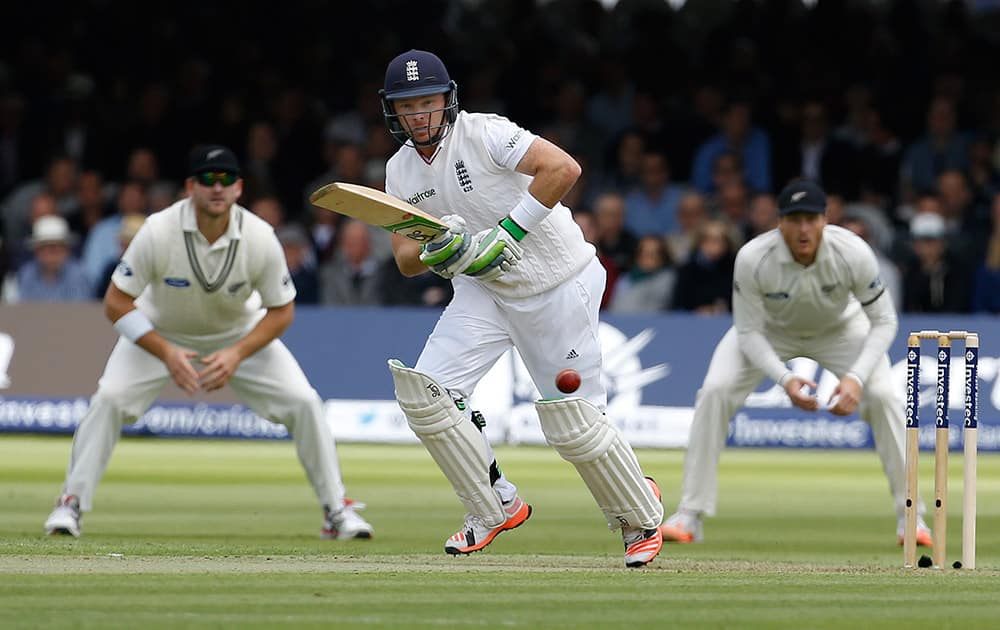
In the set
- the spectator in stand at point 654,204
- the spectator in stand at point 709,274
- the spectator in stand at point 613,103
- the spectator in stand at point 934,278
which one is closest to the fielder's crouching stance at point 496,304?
the spectator in stand at point 709,274

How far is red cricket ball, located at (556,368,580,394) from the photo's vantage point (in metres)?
7.22

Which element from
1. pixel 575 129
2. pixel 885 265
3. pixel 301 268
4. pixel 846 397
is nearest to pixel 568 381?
pixel 846 397

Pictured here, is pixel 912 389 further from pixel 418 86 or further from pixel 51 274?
pixel 51 274

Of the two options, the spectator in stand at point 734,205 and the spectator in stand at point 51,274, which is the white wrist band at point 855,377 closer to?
the spectator in stand at point 734,205

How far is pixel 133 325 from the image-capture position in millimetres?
8891

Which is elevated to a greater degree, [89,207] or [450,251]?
[89,207]

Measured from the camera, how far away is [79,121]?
18125mm

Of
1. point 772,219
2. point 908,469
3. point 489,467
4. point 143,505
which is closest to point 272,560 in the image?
point 489,467

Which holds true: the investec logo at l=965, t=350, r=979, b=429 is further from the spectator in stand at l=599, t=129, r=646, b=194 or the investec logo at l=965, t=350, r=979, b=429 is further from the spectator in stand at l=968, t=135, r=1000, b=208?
the spectator in stand at l=599, t=129, r=646, b=194

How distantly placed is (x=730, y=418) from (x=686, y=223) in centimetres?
664

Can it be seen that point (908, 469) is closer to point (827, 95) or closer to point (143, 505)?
point (143, 505)

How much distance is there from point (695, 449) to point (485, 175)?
8.77ft

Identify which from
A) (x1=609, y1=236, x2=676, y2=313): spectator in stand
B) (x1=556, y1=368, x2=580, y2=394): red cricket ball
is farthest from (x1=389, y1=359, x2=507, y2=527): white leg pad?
(x1=609, y1=236, x2=676, y2=313): spectator in stand

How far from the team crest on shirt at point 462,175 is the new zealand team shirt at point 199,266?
6.62 feet
